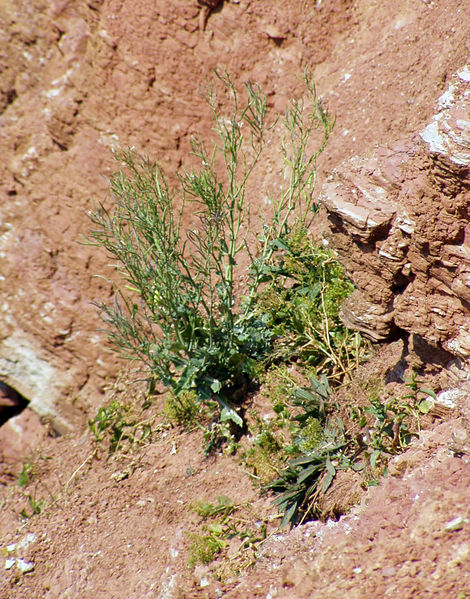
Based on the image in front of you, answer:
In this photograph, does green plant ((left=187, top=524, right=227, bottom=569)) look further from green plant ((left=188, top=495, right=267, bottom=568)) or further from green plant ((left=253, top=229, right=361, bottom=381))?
green plant ((left=253, top=229, right=361, bottom=381))

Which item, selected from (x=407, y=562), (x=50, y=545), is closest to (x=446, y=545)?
(x=407, y=562)

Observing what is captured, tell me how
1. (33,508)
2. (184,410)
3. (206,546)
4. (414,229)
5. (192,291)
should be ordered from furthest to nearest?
(33,508) → (184,410) → (192,291) → (206,546) → (414,229)

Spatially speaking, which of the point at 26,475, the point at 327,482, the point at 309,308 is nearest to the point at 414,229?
the point at 309,308

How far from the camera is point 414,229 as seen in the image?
7.78 feet

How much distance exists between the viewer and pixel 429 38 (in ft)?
11.9

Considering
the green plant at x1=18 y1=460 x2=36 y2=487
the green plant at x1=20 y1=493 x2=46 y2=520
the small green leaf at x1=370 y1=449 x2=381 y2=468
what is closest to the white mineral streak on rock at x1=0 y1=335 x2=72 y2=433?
the green plant at x1=18 y1=460 x2=36 y2=487

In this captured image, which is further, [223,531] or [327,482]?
[223,531]

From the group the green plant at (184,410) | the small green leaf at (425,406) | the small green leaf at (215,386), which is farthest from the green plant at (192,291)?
the small green leaf at (425,406)

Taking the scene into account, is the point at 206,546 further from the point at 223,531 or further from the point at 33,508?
the point at 33,508

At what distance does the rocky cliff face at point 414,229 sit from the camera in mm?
2227

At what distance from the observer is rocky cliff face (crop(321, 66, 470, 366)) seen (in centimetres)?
223

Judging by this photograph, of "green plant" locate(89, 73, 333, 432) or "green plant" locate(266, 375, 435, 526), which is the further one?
"green plant" locate(89, 73, 333, 432)

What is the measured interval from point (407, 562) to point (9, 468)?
3384 mm

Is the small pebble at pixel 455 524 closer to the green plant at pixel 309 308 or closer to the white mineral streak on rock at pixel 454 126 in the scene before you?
the green plant at pixel 309 308
